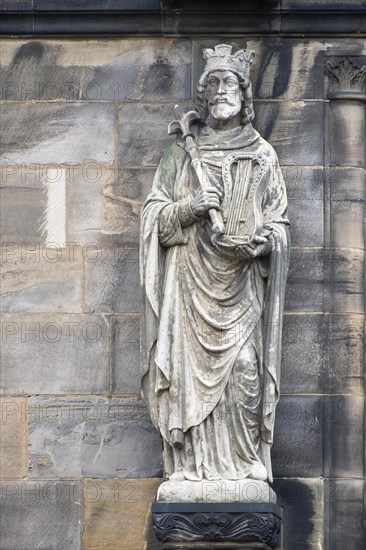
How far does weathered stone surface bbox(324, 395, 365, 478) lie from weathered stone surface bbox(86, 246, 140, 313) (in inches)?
68.8

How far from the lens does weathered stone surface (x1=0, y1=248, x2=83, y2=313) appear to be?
22.8 m

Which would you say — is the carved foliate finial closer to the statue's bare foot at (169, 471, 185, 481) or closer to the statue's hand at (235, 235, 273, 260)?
the statue's hand at (235, 235, 273, 260)

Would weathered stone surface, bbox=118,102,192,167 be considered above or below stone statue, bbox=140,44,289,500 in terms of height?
above

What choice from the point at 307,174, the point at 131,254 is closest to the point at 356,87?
the point at 307,174

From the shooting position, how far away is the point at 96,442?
74.3ft

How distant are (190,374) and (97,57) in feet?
9.22

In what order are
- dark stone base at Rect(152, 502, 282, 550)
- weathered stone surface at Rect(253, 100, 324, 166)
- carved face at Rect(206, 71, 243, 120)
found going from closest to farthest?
dark stone base at Rect(152, 502, 282, 550) → carved face at Rect(206, 71, 243, 120) → weathered stone surface at Rect(253, 100, 324, 166)

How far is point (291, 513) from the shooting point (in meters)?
22.5

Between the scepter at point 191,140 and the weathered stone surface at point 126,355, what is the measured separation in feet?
4.05

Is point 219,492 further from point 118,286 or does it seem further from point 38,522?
point 118,286

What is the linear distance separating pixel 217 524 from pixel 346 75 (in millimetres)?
3792

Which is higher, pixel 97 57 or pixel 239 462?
pixel 97 57

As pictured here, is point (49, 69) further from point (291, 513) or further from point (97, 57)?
point (291, 513)

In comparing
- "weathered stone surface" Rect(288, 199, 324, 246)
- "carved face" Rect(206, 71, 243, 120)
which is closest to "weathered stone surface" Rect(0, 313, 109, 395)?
"weathered stone surface" Rect(288, 199, 324, 246)
